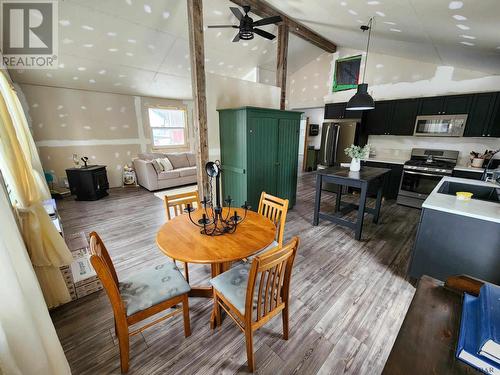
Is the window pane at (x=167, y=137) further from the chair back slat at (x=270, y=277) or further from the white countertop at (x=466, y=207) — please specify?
the white countertop at (x=466, y=207)

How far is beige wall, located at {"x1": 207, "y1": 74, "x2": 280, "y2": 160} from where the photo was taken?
11.5ft

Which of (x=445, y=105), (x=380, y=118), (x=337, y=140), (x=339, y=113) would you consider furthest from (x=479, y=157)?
(x=339, y=113)

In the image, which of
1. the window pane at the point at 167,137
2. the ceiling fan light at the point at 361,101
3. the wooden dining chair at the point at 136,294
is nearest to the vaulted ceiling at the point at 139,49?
the window pane at the point at 167,137

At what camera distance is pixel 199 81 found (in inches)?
124

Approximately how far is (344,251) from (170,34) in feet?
14.3

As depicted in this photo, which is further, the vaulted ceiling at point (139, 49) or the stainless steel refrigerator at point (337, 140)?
the stainless steel refrigerator at point (337, 140)

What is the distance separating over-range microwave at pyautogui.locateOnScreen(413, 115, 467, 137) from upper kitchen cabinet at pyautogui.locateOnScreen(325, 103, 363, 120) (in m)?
A: 1.17

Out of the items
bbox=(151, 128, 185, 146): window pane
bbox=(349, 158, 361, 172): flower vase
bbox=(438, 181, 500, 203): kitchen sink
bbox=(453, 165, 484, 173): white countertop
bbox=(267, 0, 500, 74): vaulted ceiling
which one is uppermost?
bbox=(267, 0, 500, 74): vaulted ceiling

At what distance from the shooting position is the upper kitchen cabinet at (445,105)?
3.95 metres

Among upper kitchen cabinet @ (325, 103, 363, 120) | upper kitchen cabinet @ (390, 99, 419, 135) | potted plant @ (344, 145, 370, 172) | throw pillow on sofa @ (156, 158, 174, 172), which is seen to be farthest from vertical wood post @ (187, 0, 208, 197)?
upper kitchen cabinet @ (390, 99, 419, 135)

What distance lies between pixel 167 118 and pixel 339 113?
496cm

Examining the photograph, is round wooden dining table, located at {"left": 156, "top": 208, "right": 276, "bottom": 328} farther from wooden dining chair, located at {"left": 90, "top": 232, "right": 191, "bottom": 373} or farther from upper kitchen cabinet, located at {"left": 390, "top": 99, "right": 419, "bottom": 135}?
upper kitchen cabinet, located at {"left": 390, "top": 99, "right": 419, "bottom": 135}

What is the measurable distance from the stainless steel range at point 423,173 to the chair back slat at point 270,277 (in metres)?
4.16

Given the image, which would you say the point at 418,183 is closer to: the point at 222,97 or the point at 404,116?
the point at 404,116
